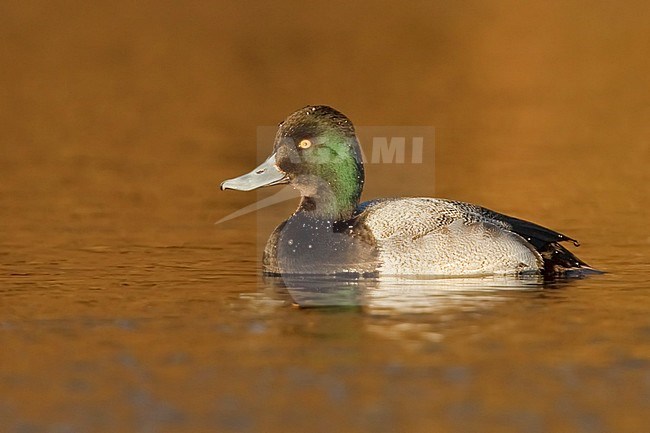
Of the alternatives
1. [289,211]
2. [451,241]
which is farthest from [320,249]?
[289,211]

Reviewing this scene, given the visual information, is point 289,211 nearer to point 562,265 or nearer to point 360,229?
point 360,229

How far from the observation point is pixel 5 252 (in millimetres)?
11812

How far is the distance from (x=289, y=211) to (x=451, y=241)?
3.60 m

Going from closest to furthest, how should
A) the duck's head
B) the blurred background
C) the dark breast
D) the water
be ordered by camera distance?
the water
the dark breast
the duck's head
the blurred background

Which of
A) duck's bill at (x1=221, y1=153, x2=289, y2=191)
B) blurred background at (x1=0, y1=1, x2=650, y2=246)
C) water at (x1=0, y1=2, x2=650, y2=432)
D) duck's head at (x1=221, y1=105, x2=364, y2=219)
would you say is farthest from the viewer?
blurred background at (x1=0, y1=1, x2=650, y2=246)

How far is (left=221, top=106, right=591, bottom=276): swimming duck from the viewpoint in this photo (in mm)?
10914

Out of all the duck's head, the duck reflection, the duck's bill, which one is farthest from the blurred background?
the duck reflection

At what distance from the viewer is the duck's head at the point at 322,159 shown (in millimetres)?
11344

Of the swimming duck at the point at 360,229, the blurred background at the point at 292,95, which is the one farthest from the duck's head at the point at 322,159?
the blurred background at the point at 292,95

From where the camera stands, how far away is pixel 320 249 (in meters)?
11.0

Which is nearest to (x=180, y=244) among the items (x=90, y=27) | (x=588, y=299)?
(x=588, y=299)

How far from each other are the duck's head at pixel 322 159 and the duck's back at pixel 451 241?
0.85ft

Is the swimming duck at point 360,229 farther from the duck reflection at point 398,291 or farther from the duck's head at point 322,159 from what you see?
the duck reflection at point 398,291

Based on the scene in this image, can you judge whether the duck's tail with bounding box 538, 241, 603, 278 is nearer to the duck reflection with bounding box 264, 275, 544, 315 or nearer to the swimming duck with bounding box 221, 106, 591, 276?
the swimming duck with bounding box 221, 106, 591, 276
